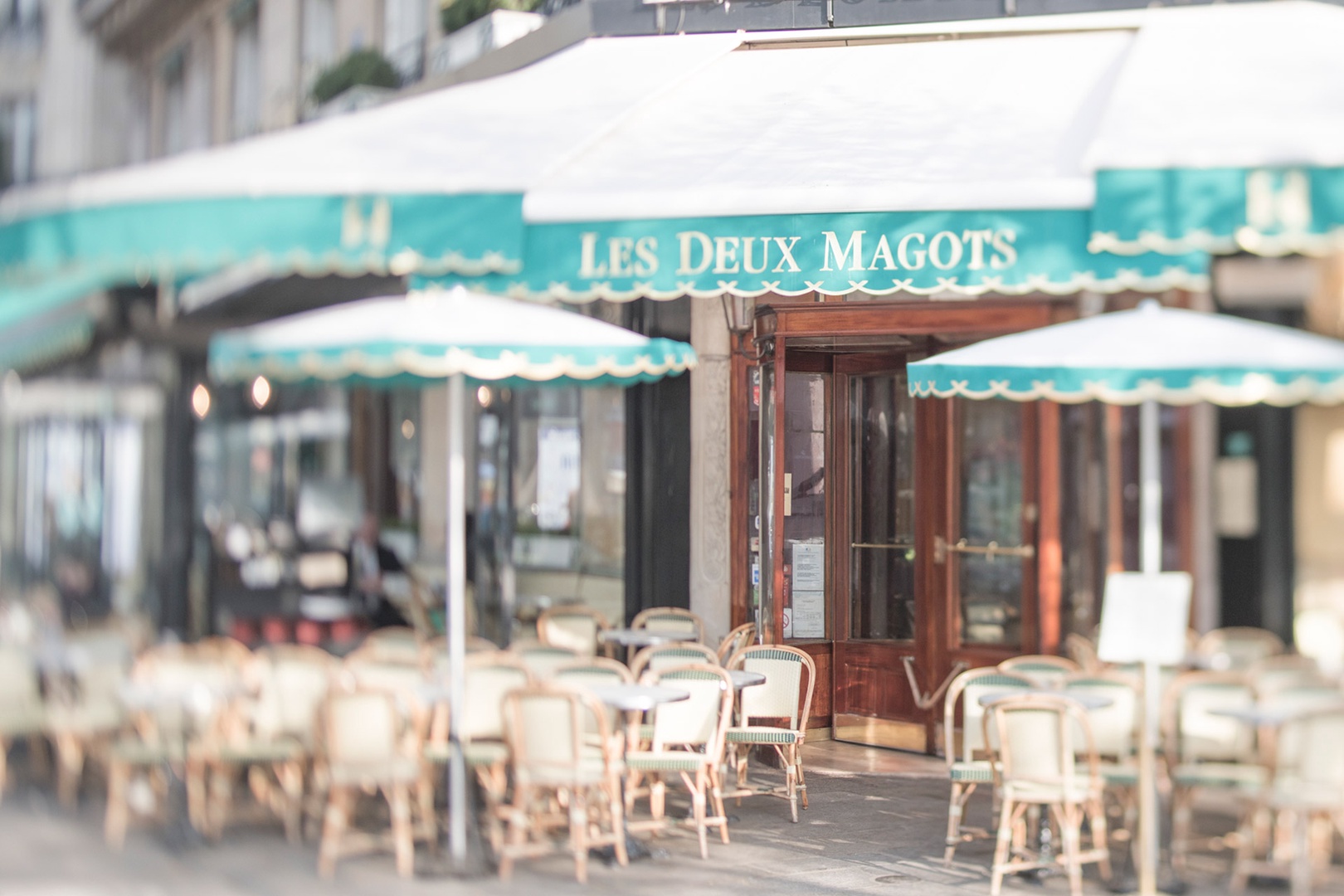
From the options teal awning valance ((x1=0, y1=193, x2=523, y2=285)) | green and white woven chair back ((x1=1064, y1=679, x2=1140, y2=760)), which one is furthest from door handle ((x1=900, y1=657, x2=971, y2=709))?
teal awning valance ((x1=0, y1=193, x2=523, y2=285))

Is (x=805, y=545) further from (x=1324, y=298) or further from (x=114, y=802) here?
(x=114, y=802)

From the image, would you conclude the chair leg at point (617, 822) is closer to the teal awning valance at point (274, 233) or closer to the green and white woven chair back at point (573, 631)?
the teal awning valance at point (274, 233)

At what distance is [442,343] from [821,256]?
1.91m

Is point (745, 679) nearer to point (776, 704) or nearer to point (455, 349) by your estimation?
point (776, 704)

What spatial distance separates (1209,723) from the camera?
6695 millimetres

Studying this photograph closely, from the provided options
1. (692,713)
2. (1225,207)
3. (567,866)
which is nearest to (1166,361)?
(1225,207)

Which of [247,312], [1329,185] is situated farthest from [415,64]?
[1329,185]

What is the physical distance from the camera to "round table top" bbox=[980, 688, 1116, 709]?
6352 mm

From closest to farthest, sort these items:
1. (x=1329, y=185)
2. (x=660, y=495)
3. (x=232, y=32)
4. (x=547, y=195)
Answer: (x=1329, y=185) < (x=547, y=195) < (x=660, y=495) < (x=232, y=32)

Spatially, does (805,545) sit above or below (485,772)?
above

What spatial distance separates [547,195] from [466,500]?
180 inches

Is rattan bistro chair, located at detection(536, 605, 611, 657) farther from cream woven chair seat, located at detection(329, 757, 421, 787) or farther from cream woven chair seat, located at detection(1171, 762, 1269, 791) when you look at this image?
cream woven chair seat, located at detection(1171, 762, 1269, 791)

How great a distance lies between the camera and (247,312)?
32.0 feet

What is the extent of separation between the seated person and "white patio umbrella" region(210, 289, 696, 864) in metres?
4.11
